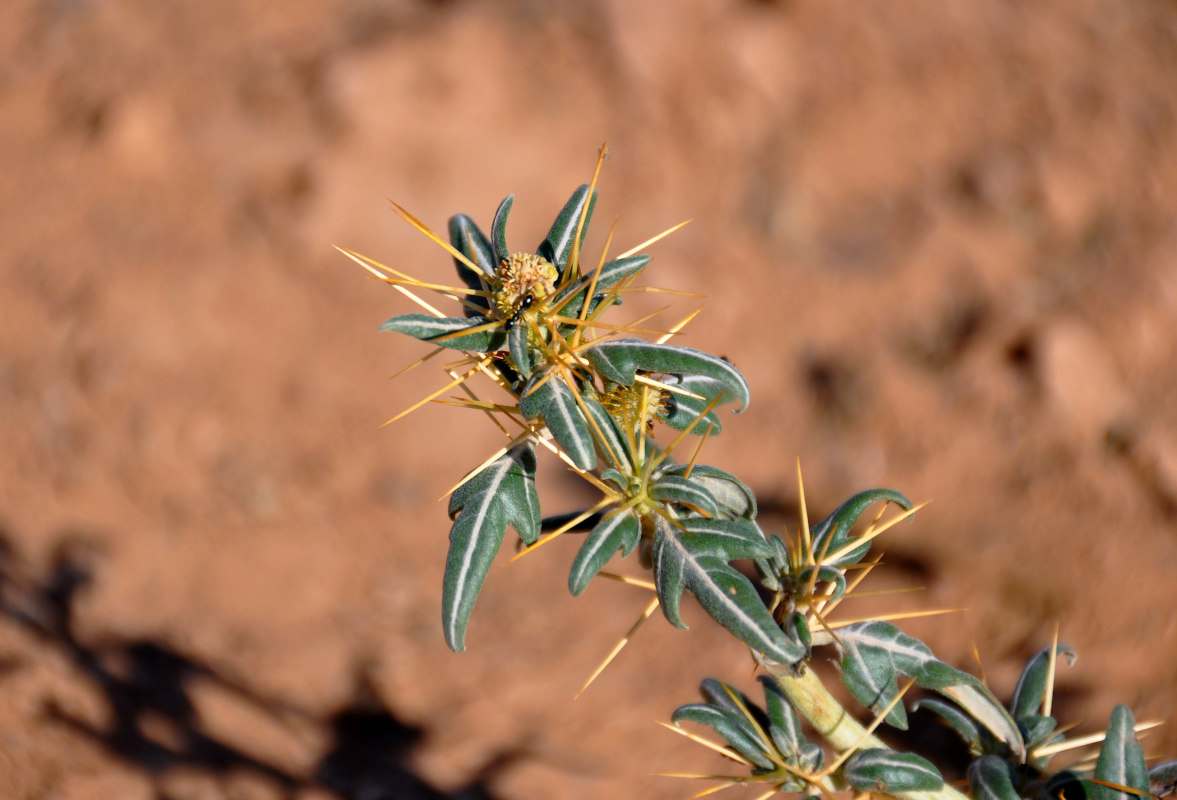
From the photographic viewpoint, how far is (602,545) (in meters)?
0.75

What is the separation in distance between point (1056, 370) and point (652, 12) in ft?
4.56

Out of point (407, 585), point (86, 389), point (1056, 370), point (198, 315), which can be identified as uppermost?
point (198, 315)

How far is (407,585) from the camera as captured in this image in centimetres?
216

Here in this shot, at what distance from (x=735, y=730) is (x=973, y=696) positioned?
0.97 feet

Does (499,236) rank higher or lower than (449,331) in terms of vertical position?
higher

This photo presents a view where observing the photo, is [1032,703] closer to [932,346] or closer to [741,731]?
[741,731]

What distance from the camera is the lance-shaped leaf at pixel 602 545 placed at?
728 millimetres

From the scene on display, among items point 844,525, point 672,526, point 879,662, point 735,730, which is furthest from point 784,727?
point 672,526

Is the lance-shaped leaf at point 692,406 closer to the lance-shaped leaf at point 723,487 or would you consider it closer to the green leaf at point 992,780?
the lance-shaped leaf at point 723,487

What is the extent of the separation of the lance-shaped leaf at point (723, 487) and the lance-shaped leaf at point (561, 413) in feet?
0.57

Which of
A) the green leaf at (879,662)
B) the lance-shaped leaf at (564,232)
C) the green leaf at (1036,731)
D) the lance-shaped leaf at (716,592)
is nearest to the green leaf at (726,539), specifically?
the lance-shaped leaf at (716,592)

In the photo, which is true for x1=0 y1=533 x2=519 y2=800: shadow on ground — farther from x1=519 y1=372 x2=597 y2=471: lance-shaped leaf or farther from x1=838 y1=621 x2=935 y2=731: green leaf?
x1=519 y1=372 x2=597 y2=471: lance-shaped leaf

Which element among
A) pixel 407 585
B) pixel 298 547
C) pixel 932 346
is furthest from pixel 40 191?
pixel 932 346

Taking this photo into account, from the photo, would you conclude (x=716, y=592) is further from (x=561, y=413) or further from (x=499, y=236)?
(x=499, y=236)
